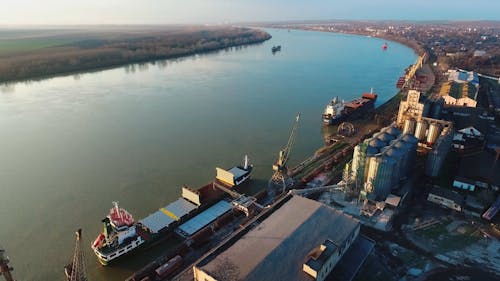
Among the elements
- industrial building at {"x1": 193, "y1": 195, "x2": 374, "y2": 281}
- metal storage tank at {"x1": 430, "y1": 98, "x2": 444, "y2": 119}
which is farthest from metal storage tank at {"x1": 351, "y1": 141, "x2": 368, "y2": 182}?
metal storage tank at {"x1": 430, "y1": 98, "x2": 444, "y2": 119}

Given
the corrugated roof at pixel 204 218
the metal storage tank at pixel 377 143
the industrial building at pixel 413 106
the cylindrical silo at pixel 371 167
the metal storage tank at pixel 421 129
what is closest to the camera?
the corrugated roof at pixel 204 218

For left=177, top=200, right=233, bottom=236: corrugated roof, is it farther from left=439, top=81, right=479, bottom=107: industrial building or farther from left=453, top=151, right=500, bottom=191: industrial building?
left=439, top=81, right=479, bottom=107: industrial building

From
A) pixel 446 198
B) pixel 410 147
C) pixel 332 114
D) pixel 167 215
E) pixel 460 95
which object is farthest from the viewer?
pixel 460 95

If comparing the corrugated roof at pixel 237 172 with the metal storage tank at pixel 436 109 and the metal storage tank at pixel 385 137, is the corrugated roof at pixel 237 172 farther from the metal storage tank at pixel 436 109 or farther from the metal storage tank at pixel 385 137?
the metal storage tank at pixel 436 109

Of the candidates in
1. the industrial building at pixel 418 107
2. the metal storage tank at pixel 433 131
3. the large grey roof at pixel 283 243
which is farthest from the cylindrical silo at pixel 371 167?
the industrial building at pixel 418 107

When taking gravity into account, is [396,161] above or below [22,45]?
below

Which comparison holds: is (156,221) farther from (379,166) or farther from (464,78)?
(464,78)

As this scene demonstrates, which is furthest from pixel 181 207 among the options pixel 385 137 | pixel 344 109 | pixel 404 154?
pixel 344 109
